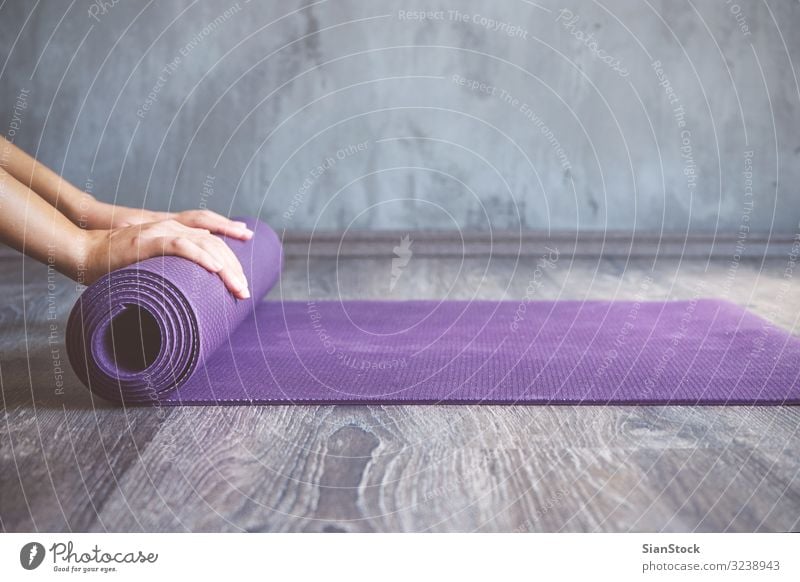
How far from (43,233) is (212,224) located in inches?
18.0

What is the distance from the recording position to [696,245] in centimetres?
365

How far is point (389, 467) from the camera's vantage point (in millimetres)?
1197

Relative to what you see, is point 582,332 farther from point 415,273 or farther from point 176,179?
point 176,179

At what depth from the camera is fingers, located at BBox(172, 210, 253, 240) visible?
1.93 meters

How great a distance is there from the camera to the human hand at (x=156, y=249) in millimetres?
1528

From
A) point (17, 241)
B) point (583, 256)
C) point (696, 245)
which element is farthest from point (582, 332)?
point (696, 245)
